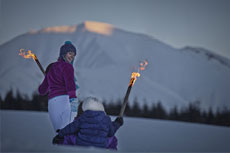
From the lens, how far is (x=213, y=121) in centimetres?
560

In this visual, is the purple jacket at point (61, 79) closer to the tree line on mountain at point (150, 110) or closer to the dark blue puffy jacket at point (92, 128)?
the dark blue puffy jacket at point (92, 128)

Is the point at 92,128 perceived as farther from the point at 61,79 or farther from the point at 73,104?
the point at 61,79

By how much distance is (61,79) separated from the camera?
2.20m

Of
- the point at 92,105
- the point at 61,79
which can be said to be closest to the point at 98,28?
the point at 61,79

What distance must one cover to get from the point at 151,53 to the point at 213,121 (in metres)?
2.07

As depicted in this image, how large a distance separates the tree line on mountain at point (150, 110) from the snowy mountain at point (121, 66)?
0.13 metres

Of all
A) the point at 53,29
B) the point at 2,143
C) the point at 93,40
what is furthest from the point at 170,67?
the point at 2,143

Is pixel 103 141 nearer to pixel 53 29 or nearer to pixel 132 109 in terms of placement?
pixel 132 109

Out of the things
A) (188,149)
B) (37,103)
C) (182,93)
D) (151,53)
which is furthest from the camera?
(151,53)

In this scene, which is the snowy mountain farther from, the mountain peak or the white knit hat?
the white knit hat

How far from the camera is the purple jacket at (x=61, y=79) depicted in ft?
6.92

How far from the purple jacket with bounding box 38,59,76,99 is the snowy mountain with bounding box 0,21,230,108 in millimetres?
3230

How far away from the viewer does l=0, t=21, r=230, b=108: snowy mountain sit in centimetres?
573

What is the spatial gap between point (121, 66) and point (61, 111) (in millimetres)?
4175
